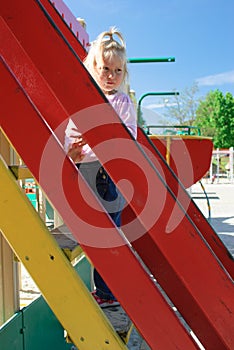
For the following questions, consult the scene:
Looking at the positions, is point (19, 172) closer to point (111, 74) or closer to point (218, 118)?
point (111, 74)

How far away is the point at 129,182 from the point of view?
3.15 ft

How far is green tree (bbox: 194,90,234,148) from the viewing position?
103 feet

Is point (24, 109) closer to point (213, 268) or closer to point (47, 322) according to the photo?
point (213, 268)

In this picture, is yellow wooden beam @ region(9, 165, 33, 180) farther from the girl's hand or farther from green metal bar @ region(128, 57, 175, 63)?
green metal bar @ region(128, 57, 175, 63)

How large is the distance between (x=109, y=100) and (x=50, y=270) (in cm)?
68

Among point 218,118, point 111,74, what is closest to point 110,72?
point 111,74

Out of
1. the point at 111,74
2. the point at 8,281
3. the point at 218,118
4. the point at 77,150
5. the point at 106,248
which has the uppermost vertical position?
the point at 218,118

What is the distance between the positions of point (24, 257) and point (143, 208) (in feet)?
1.03

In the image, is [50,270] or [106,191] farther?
[106,191]

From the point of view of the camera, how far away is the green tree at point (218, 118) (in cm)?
3131

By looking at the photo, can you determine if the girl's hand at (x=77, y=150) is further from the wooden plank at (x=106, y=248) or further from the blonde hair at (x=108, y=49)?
the wooden plank at (x=106, y=248)

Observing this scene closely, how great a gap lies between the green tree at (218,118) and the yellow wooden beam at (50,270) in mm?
30644

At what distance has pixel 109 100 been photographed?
1.37 meters

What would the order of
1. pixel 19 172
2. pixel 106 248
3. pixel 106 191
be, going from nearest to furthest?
pixel 106 248, pixel 19 172, pixel 106 191
